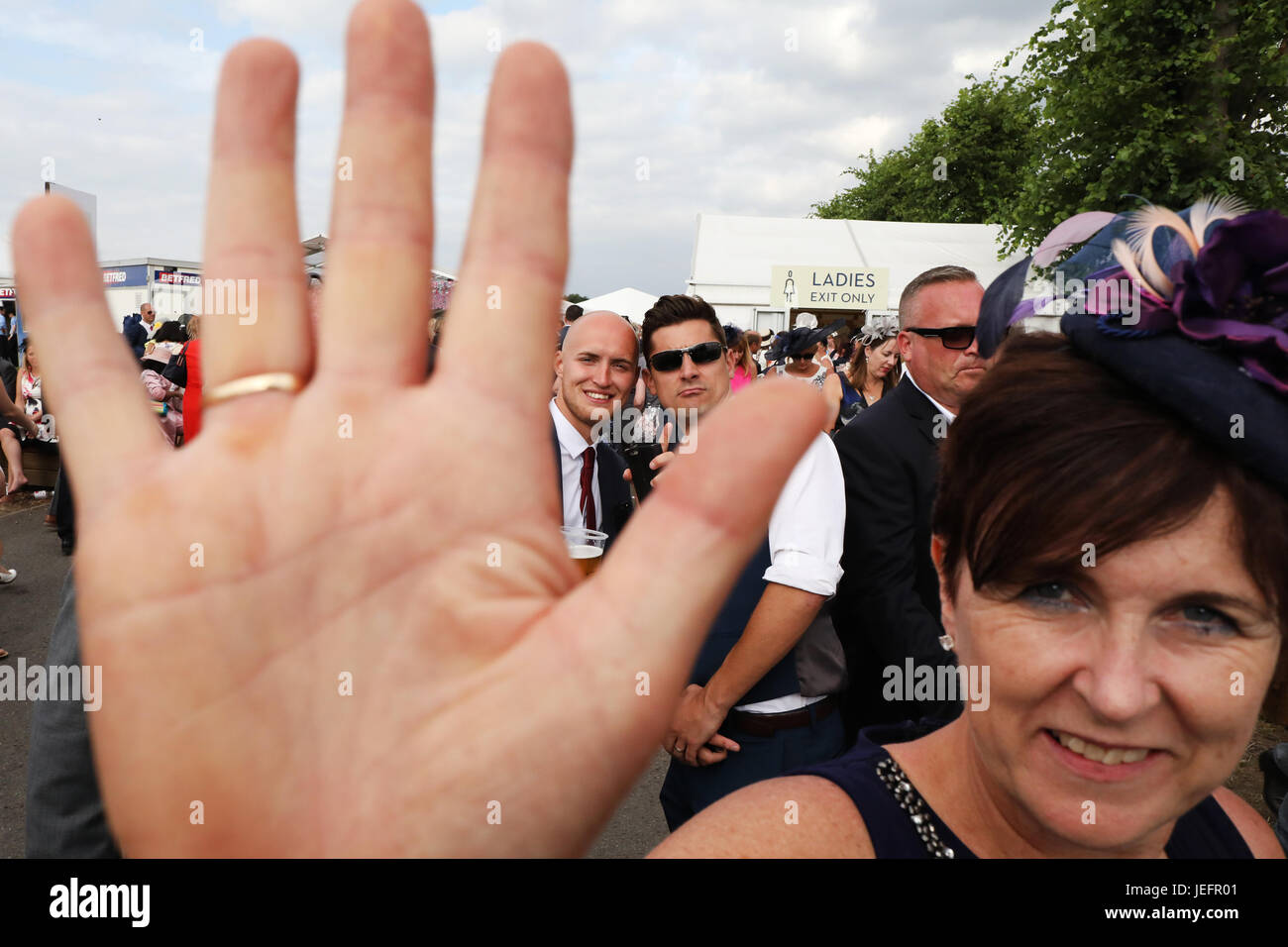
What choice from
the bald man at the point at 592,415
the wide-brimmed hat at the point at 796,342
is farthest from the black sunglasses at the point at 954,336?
the wide-brimmed hat at the point at 796,342

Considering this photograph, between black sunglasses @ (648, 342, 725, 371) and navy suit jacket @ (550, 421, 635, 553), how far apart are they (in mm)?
494

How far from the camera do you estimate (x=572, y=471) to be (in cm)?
345

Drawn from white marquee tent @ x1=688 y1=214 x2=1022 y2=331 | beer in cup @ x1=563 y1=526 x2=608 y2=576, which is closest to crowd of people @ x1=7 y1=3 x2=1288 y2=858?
beer in cup @ x1=563 y1=526 x2=608 y2=576

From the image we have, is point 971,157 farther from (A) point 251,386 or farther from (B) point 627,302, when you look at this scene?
(A) point 251,386

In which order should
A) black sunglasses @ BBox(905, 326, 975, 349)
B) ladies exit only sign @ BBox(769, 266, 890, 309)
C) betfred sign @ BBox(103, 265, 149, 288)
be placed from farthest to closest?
betfred sign @ BBox(103, 265, 149, 288) → ladies exit only sign @ BBox(769, 266, 890, 309) → black sunglasses @ BBox(905, 326, 975, 349)

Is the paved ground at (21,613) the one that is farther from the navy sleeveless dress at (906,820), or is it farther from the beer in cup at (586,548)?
the navy sleeveless dress at (906,820)

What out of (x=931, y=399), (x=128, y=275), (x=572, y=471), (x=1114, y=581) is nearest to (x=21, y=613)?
(x=572, y=471)

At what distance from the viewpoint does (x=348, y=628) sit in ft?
2.37

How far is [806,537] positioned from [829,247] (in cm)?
2491

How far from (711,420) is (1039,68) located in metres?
22.3

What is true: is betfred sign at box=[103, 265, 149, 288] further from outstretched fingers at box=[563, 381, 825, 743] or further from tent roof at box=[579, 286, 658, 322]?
outstretched fingers at box=[563, 381, 825, 743]

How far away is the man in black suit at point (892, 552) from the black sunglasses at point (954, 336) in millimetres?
59

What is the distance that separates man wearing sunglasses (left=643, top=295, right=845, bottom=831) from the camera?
236 cm
